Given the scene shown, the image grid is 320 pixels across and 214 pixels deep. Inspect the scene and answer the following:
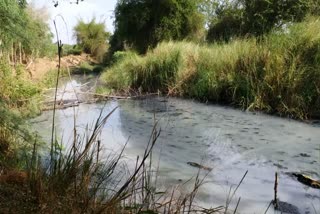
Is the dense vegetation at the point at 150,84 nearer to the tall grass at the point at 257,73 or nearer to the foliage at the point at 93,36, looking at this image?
the tall grass at the point at 257,73

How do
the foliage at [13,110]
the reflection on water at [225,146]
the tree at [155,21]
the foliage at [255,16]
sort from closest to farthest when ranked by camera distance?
the foliage at [13,110] → the reflection on water at [225,146] → the foliage at [255,16] → the tree at [155,21]

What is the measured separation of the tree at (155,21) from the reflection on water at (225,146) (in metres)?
10.3

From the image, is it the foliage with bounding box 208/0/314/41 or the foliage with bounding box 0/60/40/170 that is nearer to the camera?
the foliage with bounding box 0/60/40/170

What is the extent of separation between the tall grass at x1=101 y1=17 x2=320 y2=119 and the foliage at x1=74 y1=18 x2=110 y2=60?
18307mm

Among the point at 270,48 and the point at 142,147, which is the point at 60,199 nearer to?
the point at 142,147

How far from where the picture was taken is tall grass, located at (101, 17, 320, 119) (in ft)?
21.3

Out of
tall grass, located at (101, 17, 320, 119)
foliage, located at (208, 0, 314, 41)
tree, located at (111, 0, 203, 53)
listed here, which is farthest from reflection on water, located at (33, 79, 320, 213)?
tree, located at (111, 0, 203, 53)

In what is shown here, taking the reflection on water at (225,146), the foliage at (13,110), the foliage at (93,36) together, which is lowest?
the reflection on water at (225,146)

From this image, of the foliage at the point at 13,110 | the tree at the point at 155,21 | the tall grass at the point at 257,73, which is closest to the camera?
the foliage at the point at 13,110

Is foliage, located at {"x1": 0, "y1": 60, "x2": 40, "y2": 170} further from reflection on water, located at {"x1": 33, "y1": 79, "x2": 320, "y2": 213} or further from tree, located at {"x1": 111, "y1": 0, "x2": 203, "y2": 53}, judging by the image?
tree, located at {"x1": 111, "y1": 0, "x2": 203, "y2": 53}

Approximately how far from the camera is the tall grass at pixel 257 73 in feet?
21.3

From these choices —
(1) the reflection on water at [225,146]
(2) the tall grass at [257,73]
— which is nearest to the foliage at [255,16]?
(2) the tall grass at [257,73]

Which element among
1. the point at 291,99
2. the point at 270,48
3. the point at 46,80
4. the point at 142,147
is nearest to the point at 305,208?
the point at 142,147

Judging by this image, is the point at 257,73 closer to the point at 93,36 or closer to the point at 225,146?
the point at 225,146
